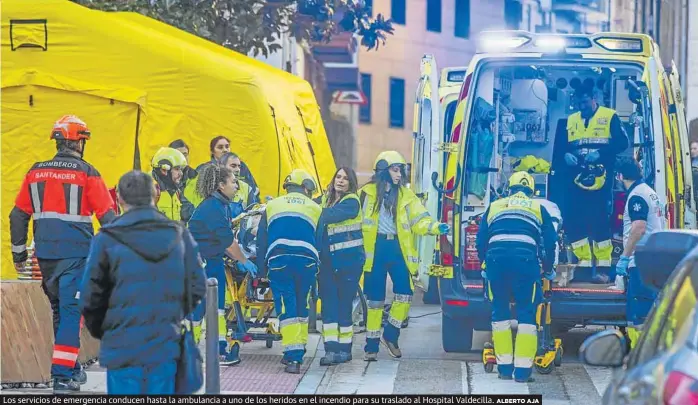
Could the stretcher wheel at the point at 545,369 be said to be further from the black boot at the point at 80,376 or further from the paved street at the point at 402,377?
the black boot at the point at 80,376

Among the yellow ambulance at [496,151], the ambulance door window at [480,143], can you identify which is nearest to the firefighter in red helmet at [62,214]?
the yellow ambulance at [496,151]

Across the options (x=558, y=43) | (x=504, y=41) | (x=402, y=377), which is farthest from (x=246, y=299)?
(x=558, y=43)

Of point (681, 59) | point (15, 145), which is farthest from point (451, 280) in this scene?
point (681, 59)

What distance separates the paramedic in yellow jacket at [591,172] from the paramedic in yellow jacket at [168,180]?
3.48 m

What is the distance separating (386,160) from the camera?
37.0 feet

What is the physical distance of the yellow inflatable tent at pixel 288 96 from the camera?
14875mm

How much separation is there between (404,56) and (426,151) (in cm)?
3029

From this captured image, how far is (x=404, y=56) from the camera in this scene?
4309 centimetres

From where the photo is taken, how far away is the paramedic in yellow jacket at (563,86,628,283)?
12.4m

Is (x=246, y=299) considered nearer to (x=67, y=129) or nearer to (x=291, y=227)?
(x=291, y=227)

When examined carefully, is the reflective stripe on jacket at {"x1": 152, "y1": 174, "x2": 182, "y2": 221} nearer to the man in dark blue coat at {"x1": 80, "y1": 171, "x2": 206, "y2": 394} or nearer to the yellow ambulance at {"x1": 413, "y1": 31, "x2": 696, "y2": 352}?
the yellow ambulance at {"x1": 413, "y1": 31, "x2": 696, "y2": 352}

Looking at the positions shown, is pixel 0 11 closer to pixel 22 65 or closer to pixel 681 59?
pixel 22 65

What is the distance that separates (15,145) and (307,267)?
457 cm

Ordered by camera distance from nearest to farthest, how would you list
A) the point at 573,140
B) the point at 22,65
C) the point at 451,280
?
the point at 451,280 < the point at 573,140 < the point at 22,65
